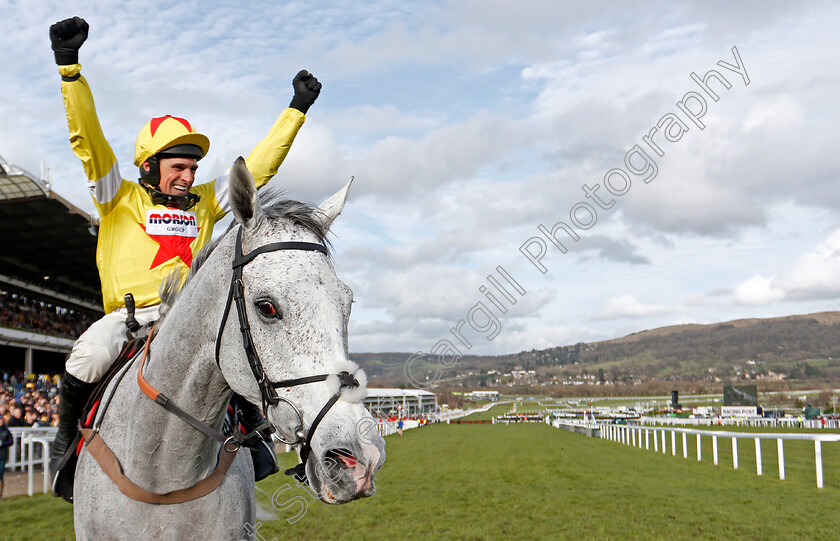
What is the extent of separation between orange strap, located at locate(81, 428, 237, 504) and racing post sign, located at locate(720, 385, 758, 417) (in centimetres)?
5312

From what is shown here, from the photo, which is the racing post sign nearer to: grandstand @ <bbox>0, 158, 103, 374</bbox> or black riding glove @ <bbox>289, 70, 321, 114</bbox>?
grandstand @ <bbox>0, 158, 103, 374</bbox>

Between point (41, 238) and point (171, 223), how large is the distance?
23.7 m

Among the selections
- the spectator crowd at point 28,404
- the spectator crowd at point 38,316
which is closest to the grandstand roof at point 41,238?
the spectator crowd at point 38,316

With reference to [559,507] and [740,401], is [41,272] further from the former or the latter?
[740,401]

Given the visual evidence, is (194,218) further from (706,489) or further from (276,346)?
(706,489)

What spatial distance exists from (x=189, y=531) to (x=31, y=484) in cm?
1106

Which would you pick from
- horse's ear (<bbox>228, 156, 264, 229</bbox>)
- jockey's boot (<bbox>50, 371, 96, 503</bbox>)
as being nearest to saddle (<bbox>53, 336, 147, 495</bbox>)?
jockey's boot (<bbox>50, 371, 96, 503</bbox>)

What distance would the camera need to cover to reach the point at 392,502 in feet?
35.6

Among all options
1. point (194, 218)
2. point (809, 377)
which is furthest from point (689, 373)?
point (194, 218)

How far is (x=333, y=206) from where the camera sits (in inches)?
86.4

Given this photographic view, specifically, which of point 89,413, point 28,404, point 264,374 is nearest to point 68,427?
point 89,413

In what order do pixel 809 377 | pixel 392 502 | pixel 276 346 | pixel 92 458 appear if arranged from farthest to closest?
pixel 809 377, pixel 392 502, pixel 92 458, pixel 276 346

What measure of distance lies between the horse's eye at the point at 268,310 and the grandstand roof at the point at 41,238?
49.7 feet

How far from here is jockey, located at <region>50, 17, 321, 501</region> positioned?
8.61 feet
